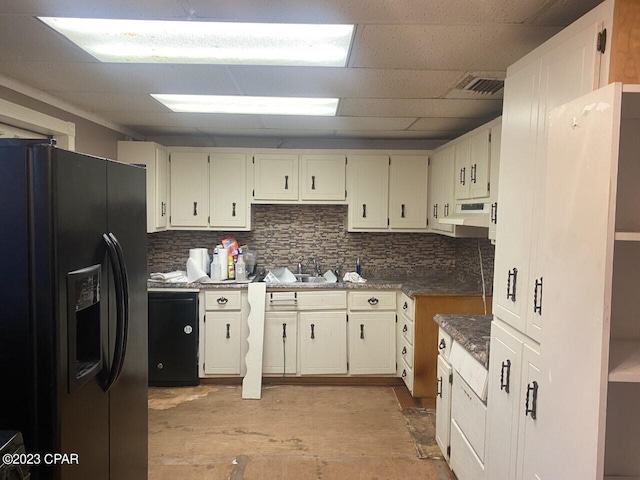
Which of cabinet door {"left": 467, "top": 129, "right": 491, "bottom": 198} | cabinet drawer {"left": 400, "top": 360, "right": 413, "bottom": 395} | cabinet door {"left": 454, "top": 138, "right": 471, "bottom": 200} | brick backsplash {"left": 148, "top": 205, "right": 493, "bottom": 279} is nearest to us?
cabinet door {"left": 467, "top": 129, "right": 491, "bottom": 198}

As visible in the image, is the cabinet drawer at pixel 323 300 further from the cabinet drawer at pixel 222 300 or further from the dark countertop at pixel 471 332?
the dark countertop at pixel 471 332

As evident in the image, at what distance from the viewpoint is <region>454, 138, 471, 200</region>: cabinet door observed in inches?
120

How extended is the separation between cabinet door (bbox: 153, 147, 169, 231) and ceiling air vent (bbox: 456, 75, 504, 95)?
2.55 meters

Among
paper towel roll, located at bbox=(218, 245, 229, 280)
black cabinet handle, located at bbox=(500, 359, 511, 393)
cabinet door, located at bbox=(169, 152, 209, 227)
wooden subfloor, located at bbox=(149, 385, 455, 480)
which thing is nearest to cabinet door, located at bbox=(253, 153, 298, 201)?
cabinet door, located at bbox=(169, 152, 209, 227)

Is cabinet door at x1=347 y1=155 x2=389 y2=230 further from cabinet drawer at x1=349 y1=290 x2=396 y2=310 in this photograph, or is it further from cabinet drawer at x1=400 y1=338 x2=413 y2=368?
cabinet drawer at x1=400 y1=338 x2=413 y2=368

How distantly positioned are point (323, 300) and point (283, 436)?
1174mm

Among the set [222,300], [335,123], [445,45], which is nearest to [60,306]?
[445,45]

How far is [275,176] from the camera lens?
12.8 feet

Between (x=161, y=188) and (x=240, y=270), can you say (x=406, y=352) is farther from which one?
(x=161, y=188)

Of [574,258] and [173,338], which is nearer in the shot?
[574,258]

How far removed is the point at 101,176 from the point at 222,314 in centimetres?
249

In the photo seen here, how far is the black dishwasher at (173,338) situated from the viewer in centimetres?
359

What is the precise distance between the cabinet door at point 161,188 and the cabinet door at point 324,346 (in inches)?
60.5

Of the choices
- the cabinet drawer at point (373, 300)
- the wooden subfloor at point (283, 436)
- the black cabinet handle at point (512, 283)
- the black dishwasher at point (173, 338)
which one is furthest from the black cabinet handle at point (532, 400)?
the black dishwasher at point (173, 338)
